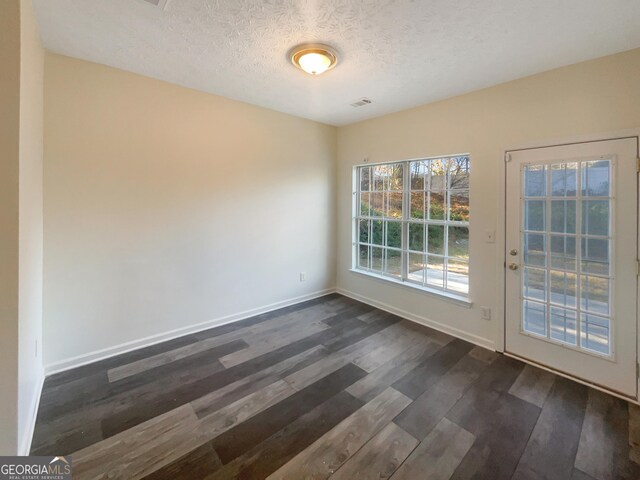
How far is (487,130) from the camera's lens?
2.87 metres

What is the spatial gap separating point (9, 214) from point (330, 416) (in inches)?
85.2

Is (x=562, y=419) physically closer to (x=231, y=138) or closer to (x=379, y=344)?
(x=379, y=344)

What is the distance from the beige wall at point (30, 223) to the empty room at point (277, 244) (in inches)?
1.4

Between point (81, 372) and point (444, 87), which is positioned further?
point (444, 87)

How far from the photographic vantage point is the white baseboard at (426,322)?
296 cm

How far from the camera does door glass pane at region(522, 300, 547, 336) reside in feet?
8.53

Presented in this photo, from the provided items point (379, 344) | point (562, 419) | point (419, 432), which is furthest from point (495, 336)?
point (419, 432)

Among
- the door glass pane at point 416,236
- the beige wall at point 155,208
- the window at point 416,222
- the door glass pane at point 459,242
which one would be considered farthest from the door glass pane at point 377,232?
the beige wall at point 155,208

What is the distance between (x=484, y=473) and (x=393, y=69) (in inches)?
117

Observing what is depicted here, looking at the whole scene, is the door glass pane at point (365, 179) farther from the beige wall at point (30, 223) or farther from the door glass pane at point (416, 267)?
the beige wall at point (30, 223)

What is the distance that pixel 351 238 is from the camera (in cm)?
441

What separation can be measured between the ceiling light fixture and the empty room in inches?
0.7

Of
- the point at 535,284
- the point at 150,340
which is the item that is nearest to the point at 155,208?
the point at 150,340

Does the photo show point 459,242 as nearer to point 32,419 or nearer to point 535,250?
point 535,250
